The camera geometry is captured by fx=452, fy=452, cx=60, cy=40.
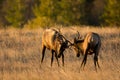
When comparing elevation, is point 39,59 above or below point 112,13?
above

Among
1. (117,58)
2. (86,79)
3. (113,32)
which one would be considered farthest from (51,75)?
(113,32)

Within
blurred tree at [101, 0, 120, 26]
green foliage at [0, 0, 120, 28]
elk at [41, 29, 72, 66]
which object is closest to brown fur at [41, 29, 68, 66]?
elk at [41, 29, 72, 66]

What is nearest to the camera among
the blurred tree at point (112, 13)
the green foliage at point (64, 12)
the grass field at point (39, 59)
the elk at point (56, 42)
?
the grass field at point (39, 59)

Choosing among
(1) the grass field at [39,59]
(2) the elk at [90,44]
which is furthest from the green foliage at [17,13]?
(2) the elk at [90,44]

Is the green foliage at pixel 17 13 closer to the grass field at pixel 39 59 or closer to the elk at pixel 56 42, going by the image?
the grass field at pixel 39 59

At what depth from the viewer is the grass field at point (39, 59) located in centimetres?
1112

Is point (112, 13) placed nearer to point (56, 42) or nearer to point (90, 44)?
point (56, 42)

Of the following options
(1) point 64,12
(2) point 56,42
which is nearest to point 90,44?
(2) point 56,42

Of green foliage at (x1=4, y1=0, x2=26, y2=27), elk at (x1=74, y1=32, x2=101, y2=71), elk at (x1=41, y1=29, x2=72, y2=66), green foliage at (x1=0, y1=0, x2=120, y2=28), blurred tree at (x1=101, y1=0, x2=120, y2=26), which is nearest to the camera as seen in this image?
elk at (x1=74, y1=32, x2=101, y2=71)

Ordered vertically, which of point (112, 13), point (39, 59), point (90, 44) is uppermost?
point (90, 44)

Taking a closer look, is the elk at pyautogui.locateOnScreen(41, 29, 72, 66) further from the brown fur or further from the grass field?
the grass field

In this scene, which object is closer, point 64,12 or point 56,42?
point 56,42

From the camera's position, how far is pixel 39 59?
14.2 m

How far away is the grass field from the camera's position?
438 inches
